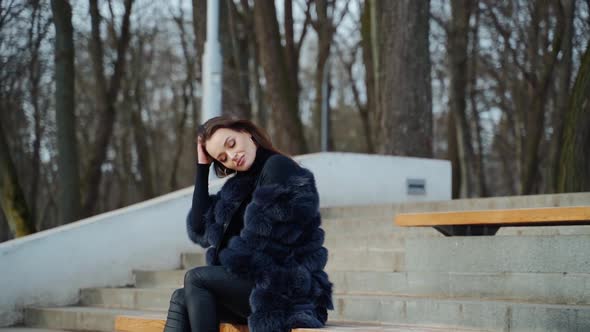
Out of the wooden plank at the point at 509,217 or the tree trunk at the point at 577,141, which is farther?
the tree trunk at the point at 577,141

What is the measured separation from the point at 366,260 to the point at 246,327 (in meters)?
2.75

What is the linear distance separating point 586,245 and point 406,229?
2443 mm

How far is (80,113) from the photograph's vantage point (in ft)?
86.2

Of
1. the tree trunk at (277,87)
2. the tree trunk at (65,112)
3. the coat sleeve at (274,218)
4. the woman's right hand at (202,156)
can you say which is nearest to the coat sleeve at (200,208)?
the woman's right hand at (202,156)

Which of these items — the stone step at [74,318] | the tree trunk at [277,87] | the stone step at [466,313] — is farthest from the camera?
the tree trunk at [277,87]

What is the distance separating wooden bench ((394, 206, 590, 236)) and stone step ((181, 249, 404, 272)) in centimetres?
59

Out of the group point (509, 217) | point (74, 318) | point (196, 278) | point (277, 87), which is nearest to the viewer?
point (196, 278)

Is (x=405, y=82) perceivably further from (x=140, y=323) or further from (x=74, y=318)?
(x=140, y=323)

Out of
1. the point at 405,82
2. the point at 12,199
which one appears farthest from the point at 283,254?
the point at 12,199

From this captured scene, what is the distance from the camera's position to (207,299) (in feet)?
15.7

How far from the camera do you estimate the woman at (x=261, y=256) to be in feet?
15.4

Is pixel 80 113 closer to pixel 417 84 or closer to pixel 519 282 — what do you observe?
pixel 417 84

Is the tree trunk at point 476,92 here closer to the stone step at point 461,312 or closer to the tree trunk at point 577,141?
the tree trunk at point 577,141

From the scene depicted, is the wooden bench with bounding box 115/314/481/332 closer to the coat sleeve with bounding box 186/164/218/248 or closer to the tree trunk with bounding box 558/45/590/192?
the coat sleeve with bounding box 186/164/218/248
